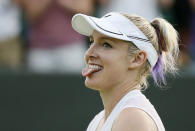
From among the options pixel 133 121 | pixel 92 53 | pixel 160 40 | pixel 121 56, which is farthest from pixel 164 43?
pixel 133 121

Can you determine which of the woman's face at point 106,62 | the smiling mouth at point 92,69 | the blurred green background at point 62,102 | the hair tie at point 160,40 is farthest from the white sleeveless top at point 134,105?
the blurred green background at point 62,102

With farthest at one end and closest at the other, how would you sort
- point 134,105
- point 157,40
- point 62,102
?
point 62,102 → point 157,40 → point 134,105

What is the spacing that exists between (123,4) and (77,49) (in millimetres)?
717

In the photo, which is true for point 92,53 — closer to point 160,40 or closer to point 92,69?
point 92,69

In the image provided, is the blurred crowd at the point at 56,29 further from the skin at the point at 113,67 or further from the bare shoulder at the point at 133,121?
the bare shoulder at the point at 133,121

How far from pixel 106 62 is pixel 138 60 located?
20 centimetres

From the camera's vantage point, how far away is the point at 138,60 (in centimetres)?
339

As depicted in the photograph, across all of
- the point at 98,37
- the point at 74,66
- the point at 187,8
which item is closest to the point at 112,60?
the point at 98,37

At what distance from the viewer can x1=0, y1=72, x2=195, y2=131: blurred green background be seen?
625 cm

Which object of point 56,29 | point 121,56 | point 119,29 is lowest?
point 56,29

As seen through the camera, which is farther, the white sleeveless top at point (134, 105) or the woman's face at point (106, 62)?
the woman's face at point (106, 62)

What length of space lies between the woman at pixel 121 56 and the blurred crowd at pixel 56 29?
276cm

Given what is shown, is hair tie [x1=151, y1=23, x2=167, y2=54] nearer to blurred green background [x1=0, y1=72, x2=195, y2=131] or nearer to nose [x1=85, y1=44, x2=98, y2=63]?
nose [x1=85, y1=44, x2=98, y2=63]

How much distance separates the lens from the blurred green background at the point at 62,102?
6.25 m
